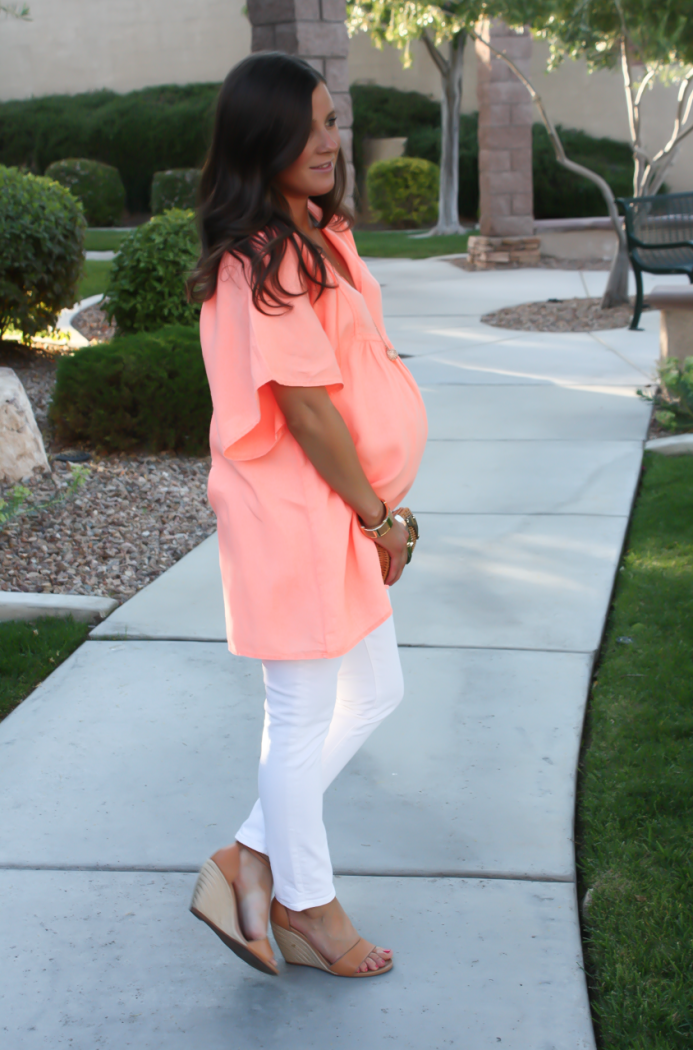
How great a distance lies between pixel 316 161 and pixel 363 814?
63.5 inches

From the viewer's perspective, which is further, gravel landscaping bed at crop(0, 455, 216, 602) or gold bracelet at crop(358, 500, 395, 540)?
gravel landscaping bed at crop(0, 455, 216, 602)

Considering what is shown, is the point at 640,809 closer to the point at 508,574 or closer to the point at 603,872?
the point at 603,872

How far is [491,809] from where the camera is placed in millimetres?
2549

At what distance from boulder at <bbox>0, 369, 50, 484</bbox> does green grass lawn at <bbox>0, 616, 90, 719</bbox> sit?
166 cm

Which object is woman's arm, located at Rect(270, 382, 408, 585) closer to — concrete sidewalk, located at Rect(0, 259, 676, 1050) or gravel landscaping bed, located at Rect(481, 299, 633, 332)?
concrete sidewalk, located at Rect(0, 259, 676, 1050)

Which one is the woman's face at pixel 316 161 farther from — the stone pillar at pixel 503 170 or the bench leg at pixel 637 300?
the stone pillar at pixel 503 170

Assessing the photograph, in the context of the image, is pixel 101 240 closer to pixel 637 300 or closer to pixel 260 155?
pixel 637 300

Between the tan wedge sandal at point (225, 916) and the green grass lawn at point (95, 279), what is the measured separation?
31.0 feet

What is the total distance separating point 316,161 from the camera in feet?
5.79

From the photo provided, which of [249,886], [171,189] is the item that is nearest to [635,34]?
[249,886]

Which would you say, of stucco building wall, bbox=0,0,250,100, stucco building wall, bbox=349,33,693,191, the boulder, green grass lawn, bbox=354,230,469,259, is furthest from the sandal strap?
stucco building wall, bbox=0,0,250,100

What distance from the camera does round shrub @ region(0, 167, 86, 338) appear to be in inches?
284

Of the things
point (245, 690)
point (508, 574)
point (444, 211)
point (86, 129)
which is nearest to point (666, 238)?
point (508, 574)

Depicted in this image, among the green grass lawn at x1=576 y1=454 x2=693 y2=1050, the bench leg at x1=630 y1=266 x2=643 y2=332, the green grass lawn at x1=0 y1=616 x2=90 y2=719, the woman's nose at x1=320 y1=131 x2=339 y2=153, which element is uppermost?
the woman's nose at x1=320 y1=131 x2=339 y2=153
